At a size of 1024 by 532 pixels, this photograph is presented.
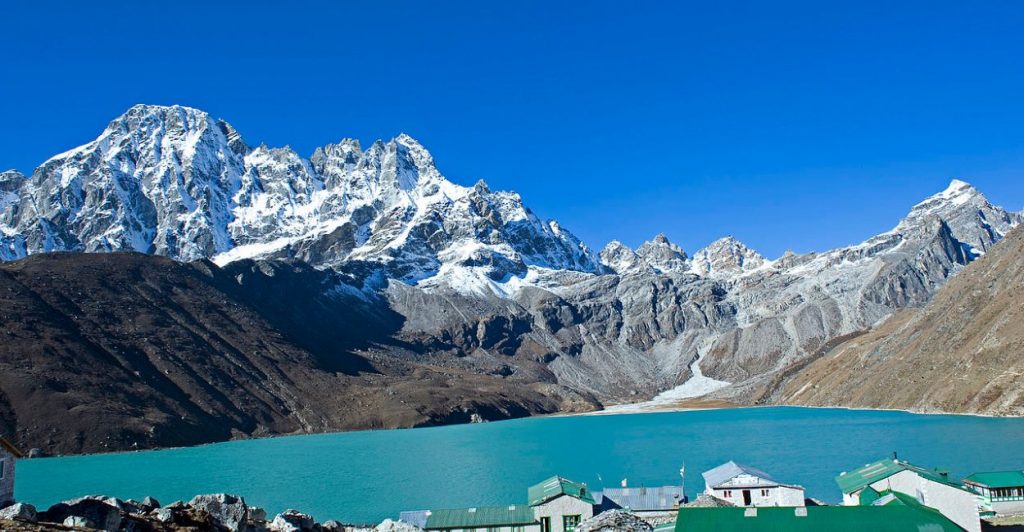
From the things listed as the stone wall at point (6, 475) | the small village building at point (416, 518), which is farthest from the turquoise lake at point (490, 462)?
the stone wall at point (6, 475)

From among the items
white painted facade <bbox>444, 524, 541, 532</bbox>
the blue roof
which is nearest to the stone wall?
white painted facade <bbox>444, 524, 541, 532</bbox>

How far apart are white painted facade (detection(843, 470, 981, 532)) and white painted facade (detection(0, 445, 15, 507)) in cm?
4688

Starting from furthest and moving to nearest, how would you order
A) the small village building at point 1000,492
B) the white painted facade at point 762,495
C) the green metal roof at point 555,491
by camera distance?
the white painted facade at point 762,495 < the small village building at point 1000,492 < the green metal roof at point 555,491

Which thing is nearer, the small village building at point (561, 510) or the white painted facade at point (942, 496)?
the white painted facade at point (942, 496)

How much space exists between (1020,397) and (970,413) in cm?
1019

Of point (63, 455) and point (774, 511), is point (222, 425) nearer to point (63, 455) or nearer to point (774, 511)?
point (63, 455)

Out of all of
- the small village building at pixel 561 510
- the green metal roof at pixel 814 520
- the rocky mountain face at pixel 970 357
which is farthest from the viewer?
the rocky mountain face at pixel 970 357

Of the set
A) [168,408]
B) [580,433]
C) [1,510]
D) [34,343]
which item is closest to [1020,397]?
[580,433]

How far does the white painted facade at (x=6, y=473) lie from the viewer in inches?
1267

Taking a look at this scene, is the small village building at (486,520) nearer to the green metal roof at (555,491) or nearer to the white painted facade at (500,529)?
the white painted facade at (500,529)

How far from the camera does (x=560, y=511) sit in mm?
51781

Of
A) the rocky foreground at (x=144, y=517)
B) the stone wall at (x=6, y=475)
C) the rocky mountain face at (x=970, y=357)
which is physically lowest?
the rocky foreground at (x=144, y=517)

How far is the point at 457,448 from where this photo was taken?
487 feet

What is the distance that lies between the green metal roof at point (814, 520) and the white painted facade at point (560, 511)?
1398 centimetres
